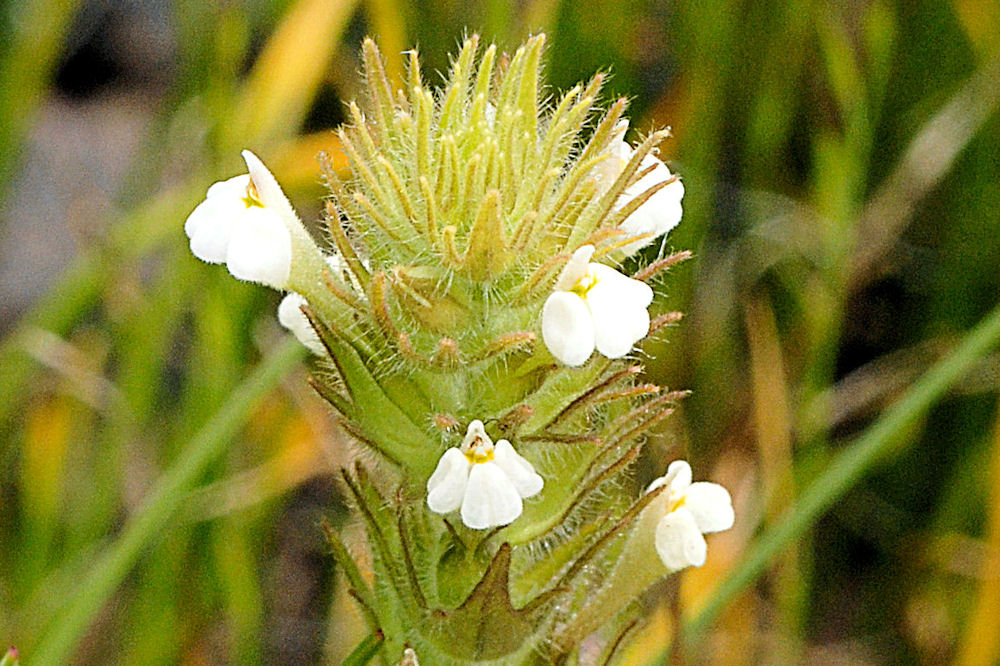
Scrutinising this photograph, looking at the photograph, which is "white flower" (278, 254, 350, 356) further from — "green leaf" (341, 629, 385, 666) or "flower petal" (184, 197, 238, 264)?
"green leaf" (341, 629, 385, 666)

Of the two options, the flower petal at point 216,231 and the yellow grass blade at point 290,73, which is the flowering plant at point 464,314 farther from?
the yellow grass blade at point 290,73

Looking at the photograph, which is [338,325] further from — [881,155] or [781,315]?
[881,155]

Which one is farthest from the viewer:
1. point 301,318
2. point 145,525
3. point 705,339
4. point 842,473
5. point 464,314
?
point 705,339

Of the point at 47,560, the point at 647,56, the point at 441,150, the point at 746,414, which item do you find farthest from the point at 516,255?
the point at 647,56

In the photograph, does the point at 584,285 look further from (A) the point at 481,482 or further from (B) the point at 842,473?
(B) the point at 842,473

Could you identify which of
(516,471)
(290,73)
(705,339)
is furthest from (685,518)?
(290,73)

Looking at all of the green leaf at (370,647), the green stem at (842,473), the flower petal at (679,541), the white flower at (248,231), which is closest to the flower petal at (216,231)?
the white flower at (248,231)

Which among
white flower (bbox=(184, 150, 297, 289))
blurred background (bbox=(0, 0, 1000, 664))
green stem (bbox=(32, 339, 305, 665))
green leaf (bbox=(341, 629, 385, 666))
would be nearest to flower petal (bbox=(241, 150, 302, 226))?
white flower (bbox=(184, 150, 297, 289))

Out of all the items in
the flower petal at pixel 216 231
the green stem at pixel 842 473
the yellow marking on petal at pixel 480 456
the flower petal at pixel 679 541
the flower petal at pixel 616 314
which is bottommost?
the green stem at pixel 842 473
